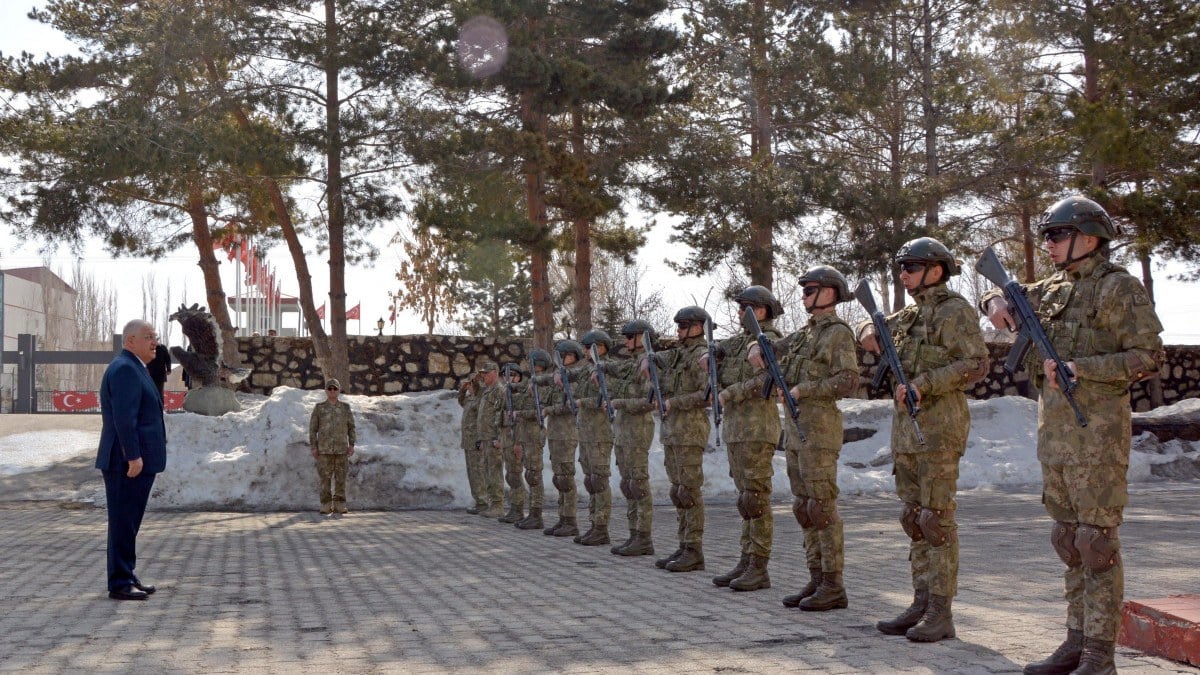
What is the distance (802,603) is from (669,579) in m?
2.05

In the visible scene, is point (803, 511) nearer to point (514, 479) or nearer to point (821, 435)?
point (821, 435)

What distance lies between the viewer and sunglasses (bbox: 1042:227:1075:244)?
5762mm

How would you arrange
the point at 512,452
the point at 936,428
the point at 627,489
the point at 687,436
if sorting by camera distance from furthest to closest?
1. the point at 512,452
2. the point at 627,489
3. the point at 687,436
4. the point at 936,428

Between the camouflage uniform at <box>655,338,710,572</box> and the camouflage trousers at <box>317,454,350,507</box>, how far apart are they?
8.49 metres

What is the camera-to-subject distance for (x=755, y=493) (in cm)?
902

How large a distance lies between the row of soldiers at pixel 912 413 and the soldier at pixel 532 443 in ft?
5.54

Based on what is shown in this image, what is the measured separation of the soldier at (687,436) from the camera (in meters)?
10.2

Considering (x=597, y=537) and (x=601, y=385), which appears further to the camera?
(x=597, y=537)

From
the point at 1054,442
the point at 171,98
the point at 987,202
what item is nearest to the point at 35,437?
the point at 171,98

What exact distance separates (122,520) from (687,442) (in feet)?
14.8

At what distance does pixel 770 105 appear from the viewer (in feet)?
82.5

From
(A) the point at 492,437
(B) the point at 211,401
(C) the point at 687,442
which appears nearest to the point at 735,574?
(C) the point at 687,442

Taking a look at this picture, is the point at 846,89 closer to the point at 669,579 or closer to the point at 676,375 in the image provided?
the point at 676,375

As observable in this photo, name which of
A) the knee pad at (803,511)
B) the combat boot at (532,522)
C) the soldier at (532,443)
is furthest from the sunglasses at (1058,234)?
the combat boot at (532,522)
